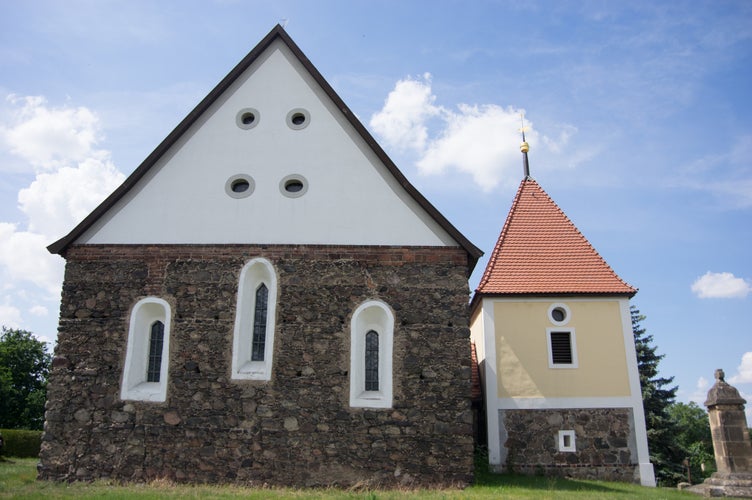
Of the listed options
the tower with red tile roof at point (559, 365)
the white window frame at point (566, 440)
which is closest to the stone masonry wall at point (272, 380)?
the tower with red tile roof at point (559, 365)

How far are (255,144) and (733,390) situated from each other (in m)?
11.6

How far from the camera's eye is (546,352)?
15.4 meters

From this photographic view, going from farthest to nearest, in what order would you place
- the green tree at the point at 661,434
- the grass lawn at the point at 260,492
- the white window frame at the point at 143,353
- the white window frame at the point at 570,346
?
the green tree at the point at 661,434 → the white window frame at the point at 570,346 → the white window frame at the point at 143,353 → the grass lawn at the point at 260,492

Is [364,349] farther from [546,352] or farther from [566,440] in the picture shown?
[566,440]

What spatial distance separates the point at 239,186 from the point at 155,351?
3.81 metres

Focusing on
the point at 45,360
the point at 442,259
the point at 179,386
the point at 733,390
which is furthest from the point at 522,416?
the point at 45,360

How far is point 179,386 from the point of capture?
434 inches

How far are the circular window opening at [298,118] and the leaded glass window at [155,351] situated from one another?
16.6 ft

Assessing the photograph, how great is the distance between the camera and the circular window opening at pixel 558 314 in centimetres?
1566

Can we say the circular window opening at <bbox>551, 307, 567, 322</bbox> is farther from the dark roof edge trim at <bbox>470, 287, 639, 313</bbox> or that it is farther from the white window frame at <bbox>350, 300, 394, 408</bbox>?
the white window frame at <bbox>350, 300, 394, 408</bbox>

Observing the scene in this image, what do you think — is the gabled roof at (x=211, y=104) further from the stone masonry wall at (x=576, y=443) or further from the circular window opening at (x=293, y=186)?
the stone masonry wall at (x=576, y=443)

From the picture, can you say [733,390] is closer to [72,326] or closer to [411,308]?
[411,308]

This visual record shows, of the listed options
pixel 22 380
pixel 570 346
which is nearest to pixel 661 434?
pixel 570 346

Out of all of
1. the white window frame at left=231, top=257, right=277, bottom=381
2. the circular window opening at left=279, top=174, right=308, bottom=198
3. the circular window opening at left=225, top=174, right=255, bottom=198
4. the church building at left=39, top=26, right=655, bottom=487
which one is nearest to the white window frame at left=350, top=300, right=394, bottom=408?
the church building at left=39, top=26, right=655, bottom=487
